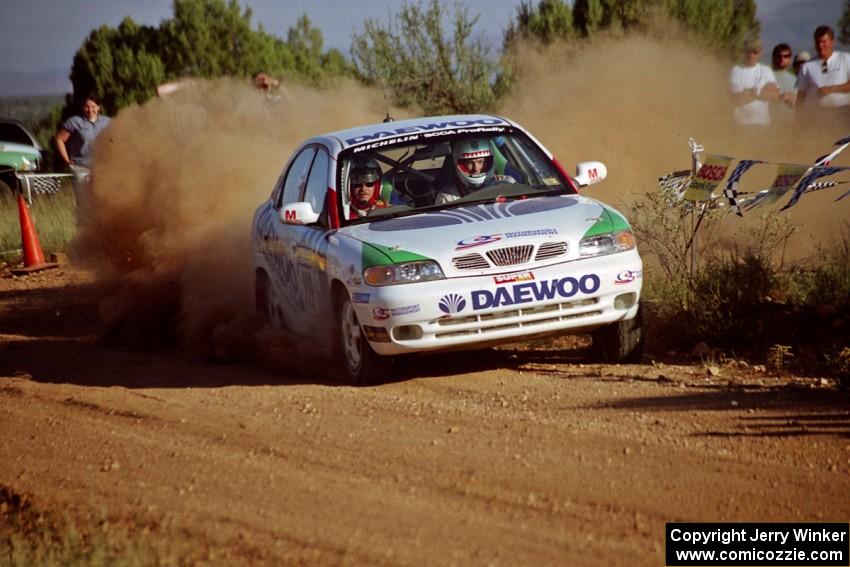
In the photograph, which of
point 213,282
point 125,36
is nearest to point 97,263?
point 213,282

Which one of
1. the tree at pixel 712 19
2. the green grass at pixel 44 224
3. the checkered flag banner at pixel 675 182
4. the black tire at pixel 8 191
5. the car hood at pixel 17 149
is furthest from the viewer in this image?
the car hood at pixel 17 149

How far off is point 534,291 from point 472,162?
59.0 inches

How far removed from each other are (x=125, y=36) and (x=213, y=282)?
28.0m

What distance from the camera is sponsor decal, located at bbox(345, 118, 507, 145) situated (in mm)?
8914

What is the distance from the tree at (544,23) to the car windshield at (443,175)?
1395cm

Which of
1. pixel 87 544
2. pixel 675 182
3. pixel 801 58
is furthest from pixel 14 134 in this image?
pixel 87 544

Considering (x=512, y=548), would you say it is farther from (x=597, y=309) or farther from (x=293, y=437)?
(x=597, y=309)

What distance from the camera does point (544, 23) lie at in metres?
24.2

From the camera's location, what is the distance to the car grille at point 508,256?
25.0ft

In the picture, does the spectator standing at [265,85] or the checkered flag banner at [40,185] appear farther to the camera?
the checkered flag banner at [40,185]

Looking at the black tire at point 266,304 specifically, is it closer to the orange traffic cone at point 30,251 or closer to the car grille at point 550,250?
the car grille at point 550,250

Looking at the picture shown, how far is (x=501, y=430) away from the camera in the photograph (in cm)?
661

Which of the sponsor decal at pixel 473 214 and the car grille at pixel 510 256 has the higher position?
the sponsor decal at pixel 473 214

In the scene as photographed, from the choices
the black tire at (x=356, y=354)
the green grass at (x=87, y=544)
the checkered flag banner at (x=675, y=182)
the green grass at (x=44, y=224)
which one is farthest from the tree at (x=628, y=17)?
the green grass at (x=87, y=544)
